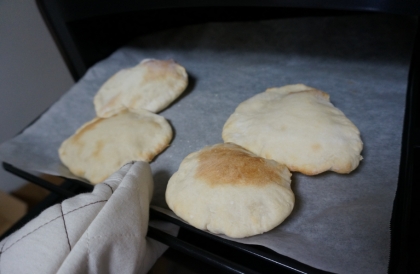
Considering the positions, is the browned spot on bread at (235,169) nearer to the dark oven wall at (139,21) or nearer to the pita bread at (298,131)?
the pita bread at (298,131)

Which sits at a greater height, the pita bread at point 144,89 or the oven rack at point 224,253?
the pita bread at point 144,89

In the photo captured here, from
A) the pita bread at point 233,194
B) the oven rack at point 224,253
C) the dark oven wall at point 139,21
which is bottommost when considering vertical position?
the oven rack at point 224,253

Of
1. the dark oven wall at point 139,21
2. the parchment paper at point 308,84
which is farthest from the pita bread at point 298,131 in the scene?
the dark oven wall at point 139,21

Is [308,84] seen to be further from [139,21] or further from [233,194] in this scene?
[139,21]

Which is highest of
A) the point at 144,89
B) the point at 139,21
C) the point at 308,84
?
the point at 139,21

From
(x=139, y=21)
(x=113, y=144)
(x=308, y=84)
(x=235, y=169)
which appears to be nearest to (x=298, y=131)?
(x=235, y=169)

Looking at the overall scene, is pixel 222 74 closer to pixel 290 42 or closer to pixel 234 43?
pixel 234 43

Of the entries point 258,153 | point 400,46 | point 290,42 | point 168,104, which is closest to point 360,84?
point 400,46
